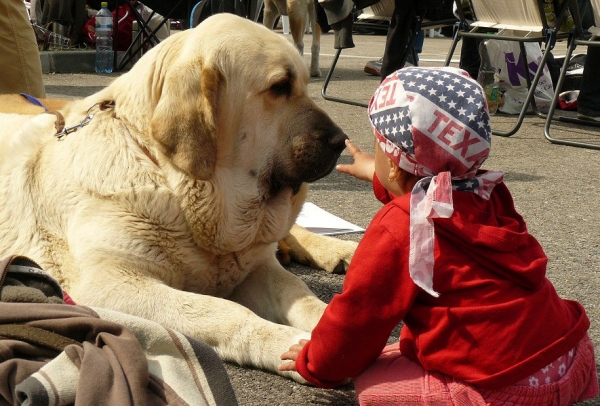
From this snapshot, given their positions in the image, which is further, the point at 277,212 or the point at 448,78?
the point at 277,212

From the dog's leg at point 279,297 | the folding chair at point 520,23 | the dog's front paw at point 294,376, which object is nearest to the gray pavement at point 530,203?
the dog's front paw at point 294,376

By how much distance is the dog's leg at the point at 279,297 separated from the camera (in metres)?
2.66

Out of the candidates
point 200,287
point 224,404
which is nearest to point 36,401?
point 224,404

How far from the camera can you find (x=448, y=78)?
198 centimetres

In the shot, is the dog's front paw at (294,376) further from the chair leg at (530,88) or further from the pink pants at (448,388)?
the chair leg at (530,88)

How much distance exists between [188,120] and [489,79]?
5.34 metres

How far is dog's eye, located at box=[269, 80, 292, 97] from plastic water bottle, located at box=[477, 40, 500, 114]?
16.0ft

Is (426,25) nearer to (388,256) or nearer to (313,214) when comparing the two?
(313,214)

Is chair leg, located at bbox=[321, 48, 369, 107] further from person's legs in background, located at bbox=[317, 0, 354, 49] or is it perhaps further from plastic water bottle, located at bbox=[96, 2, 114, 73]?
plastic water bottle, located at bbox=[96, 2, 114, 73]

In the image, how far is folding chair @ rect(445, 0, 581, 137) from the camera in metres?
6.03

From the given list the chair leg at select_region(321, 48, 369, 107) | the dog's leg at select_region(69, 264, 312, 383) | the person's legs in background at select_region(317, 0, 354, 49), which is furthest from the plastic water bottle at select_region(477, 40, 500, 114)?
the dog's leg at select_region(69, 264, 312, 383)

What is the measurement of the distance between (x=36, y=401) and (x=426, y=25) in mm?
6477

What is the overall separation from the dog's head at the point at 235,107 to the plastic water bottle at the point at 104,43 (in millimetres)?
7905

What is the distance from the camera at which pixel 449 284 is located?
1956mm
